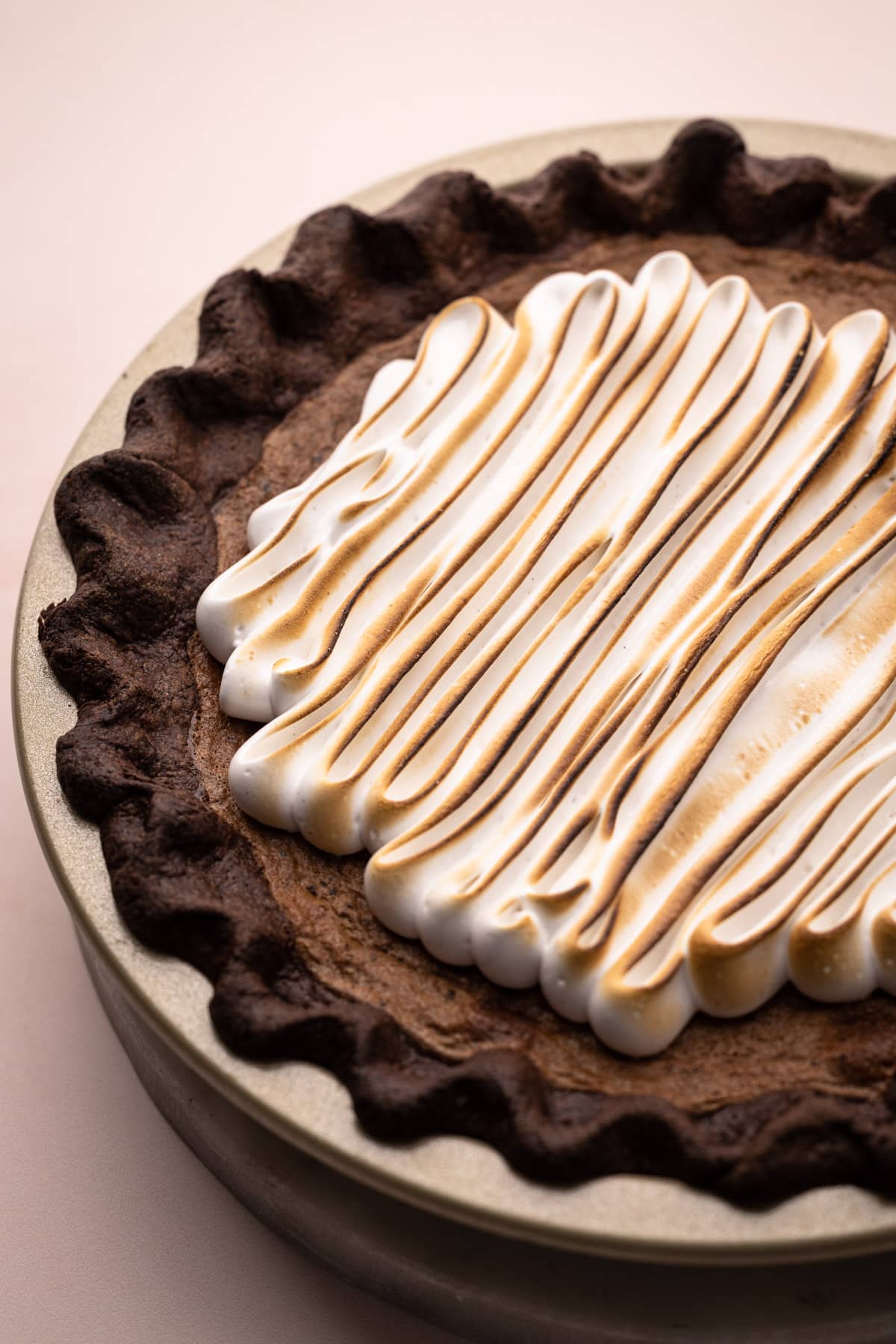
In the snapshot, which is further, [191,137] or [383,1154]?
[191,137]

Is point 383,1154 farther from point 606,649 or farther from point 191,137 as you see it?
point 191,137

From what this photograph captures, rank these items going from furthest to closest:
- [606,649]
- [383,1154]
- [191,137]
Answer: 1. [191,137]
2. [606,649]
3. [383,1154]

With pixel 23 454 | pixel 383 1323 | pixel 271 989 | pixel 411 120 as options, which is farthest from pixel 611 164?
pixel 383 1323

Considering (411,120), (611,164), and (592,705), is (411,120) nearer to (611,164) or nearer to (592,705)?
(611,164)

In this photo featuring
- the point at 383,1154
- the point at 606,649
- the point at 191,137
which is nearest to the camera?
the point at 383,1154

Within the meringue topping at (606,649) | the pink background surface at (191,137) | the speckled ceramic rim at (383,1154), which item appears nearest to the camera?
the speckled ceramic rim at (383,1154)

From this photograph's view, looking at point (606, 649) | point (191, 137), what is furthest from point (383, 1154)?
point (191, 137)
